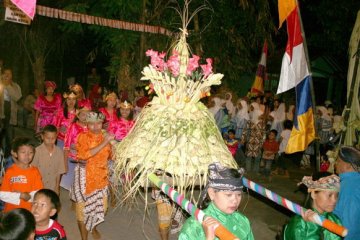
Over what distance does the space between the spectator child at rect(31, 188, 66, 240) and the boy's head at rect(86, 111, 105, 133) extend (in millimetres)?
1811

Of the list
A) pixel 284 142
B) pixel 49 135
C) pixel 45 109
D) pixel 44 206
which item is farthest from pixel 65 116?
pixel 284 142

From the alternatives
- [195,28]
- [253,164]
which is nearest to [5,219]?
[253,164]

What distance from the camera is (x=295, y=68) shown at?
16.5ft

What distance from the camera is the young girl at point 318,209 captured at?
3.33 meters

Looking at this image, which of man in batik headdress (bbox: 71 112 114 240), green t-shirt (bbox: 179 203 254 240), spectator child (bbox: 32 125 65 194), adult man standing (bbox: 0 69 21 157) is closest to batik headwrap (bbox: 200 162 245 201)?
green t-shirt (bbox: 179 203 254 240)

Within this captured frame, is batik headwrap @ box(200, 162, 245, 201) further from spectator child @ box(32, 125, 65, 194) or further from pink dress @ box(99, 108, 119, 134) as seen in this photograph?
pink dress @ box(99, 108, 119, 134)

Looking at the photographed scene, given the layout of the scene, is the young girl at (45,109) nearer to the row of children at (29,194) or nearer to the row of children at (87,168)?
the row of children at (87,168)

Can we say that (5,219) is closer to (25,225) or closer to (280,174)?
(25,225)

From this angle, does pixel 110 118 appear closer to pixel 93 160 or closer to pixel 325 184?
pixel 93 160

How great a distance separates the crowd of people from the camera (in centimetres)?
293

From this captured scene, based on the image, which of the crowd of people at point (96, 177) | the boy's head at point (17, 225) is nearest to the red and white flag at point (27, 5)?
the crowd of people at point (96, 177)

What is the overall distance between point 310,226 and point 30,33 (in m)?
17.7

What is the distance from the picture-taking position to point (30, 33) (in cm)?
1873

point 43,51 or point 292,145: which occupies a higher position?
point 43,51
